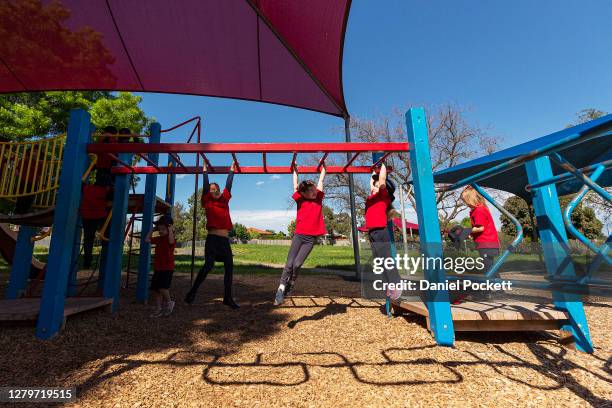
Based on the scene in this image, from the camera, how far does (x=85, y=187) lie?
3.86m

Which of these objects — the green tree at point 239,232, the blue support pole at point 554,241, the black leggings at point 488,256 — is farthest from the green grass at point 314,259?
the green tree at point 239,232

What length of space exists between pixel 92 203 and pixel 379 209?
382 centimetres

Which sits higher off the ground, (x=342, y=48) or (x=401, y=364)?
(x=342, y=48)

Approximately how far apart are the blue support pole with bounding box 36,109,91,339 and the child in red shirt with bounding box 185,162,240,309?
1365mm

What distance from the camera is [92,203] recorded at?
396cm

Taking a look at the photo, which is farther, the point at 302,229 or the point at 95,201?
the point at 95,201

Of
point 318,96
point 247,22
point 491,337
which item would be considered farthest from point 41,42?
point 491,337

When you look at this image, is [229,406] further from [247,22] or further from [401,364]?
[247,22]

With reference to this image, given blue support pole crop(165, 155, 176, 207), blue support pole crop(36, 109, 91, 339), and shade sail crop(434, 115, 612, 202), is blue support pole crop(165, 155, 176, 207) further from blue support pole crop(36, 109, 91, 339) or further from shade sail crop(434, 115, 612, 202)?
shade sail crop(434, 115, 612, 202)

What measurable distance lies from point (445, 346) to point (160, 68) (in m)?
7.22

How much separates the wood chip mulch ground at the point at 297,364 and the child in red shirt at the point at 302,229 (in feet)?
1.72

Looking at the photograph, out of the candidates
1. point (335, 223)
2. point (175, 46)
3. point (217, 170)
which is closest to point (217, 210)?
point (217, 170)

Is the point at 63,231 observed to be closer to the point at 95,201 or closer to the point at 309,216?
the point at 95,201

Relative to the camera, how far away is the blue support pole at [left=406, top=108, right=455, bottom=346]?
255 cm
